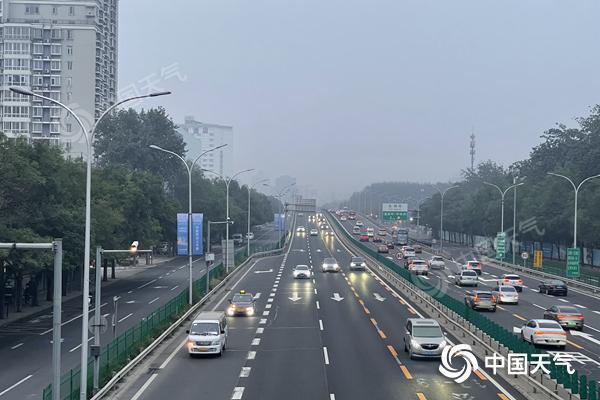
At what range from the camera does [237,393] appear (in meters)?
25.2

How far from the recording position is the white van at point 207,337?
3238cm

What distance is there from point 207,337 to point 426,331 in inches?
387

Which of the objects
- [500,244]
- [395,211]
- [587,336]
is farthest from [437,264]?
[395,211]

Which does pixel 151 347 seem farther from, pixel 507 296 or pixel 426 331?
pixel 507 296

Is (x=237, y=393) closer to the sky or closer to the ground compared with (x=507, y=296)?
closer to the ground

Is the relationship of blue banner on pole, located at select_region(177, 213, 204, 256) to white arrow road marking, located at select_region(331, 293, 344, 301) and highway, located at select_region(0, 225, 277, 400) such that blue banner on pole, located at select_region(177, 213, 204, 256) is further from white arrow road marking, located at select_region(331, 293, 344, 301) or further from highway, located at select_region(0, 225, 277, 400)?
white arrow road marking, located at select_region(331, 293, 344, 301)

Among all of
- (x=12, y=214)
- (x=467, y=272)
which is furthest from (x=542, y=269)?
(x=12, y=214)

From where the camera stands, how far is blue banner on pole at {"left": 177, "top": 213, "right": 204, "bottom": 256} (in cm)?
5034

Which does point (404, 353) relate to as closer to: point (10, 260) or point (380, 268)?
point (10, 260)

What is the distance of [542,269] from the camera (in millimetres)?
79625

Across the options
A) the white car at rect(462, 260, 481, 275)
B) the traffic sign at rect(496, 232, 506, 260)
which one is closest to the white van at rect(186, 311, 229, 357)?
the white car at rect(462, 260, 481, 275)

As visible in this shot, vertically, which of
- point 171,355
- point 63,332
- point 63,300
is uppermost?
point 171,355

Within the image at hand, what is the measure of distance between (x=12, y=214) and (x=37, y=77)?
302ft

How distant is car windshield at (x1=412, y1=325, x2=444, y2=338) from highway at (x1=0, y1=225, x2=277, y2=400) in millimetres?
15561
